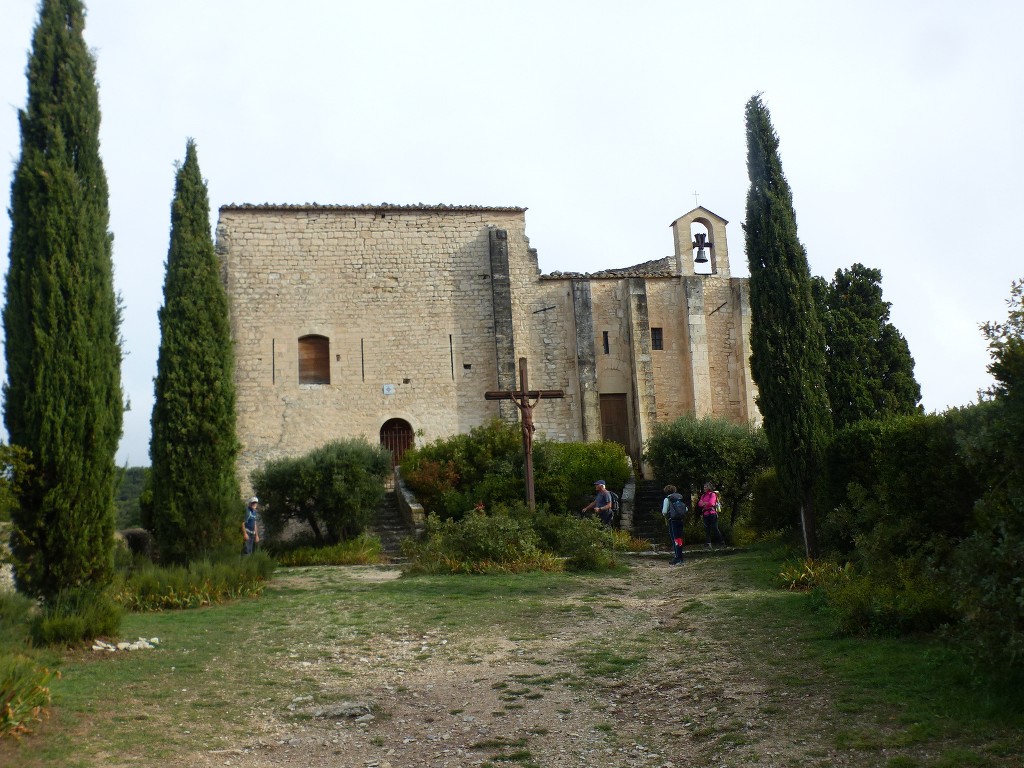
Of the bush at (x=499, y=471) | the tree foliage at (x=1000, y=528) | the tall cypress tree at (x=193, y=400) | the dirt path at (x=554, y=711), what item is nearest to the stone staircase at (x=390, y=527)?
the bush at (x=499, y=471)

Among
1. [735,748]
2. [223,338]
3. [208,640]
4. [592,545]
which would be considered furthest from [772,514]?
[735,748]

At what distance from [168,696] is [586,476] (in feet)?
51.6

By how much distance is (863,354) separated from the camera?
74.3 feet

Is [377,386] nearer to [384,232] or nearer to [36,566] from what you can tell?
[384,232]

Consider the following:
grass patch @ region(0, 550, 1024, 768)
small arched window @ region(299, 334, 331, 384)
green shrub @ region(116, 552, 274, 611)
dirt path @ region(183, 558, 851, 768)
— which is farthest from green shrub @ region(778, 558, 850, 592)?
small arched window @ region(299, 334, 331, 384)

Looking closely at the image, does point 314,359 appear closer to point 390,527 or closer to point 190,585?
point 390,527

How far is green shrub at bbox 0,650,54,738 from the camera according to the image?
5.89 m

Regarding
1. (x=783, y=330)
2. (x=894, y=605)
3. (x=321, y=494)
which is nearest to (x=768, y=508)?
(x=783, y=330)

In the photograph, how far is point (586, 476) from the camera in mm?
22344

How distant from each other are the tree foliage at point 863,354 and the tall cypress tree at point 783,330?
7.70 m

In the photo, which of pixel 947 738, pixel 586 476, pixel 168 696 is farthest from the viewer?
pixel 586 476

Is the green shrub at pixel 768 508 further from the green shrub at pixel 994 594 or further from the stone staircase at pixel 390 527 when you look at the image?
the green shrub at pixel 994 594

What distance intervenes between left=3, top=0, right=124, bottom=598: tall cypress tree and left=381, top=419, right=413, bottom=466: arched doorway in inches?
646

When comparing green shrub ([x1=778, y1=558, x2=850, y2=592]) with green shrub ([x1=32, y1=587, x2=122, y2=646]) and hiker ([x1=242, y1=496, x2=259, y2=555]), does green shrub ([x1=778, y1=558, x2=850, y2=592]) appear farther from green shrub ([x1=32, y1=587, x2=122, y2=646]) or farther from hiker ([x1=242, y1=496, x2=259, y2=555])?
hiker ([x1=242, y1=496, x2=259, y2=555])
